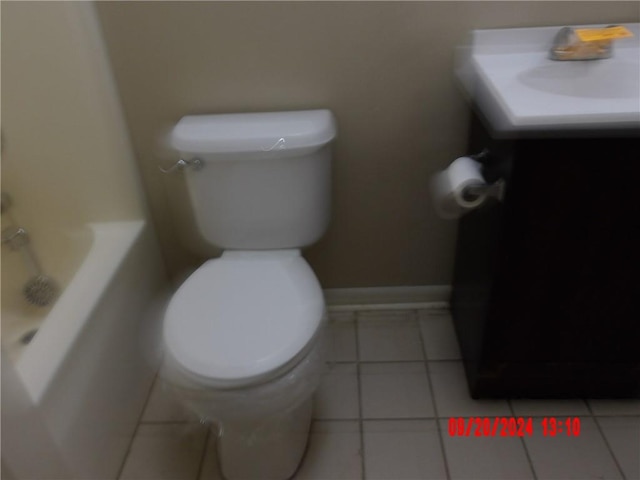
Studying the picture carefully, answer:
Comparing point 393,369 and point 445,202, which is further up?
point 445,202

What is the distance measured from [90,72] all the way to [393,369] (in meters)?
1.13

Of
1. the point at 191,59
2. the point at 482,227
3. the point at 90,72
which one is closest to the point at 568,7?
the point at 482,227

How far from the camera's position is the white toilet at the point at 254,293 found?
101 cm

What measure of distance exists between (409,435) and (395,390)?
142 millimetres

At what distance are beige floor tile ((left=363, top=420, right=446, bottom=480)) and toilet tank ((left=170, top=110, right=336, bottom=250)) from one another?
1.74 ft

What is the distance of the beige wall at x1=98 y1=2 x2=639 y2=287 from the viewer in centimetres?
123

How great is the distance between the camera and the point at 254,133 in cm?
123

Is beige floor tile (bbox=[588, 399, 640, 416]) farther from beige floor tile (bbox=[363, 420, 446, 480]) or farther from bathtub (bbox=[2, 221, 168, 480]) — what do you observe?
bathtub (bbox=[2, 221, 168, 480])

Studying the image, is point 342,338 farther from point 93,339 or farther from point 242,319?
point 93,339

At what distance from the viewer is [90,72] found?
1.26 meters

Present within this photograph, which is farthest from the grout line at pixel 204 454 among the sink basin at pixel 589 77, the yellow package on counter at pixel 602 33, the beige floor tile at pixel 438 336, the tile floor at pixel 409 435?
the yellow package on counter at pixel 602 33

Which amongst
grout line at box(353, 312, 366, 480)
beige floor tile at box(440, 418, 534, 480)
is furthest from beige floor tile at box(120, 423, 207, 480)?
beige floor tile at box(440, 418, 534, 480)

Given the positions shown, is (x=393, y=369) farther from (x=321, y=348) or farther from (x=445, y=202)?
(x=445, y=202)

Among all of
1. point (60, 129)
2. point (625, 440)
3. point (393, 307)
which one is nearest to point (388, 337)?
point (393, 307)
